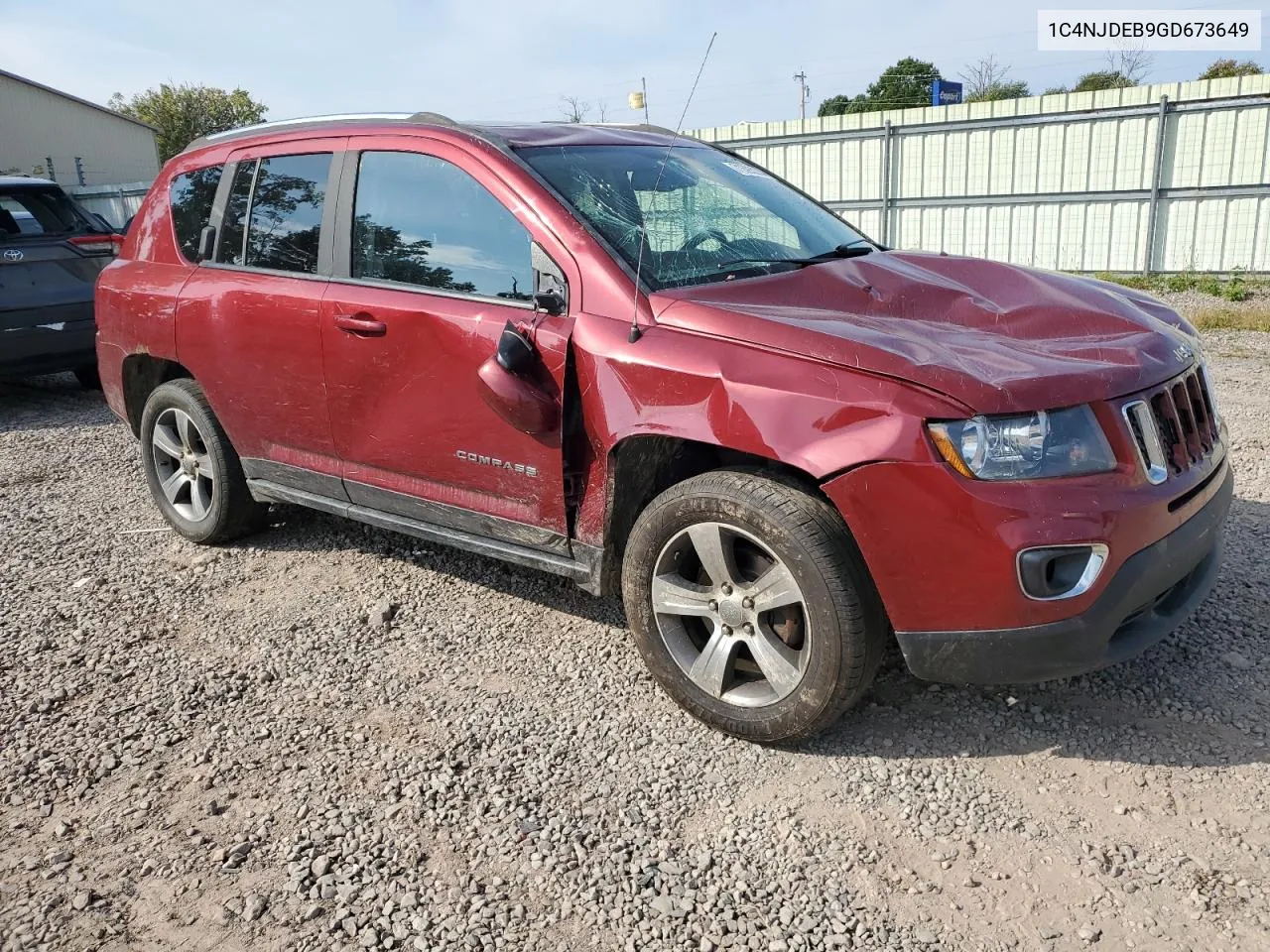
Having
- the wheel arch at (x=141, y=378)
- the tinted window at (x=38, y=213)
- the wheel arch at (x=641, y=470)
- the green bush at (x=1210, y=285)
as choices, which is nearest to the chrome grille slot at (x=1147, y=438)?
the wheel arch at (x=641, y=470)

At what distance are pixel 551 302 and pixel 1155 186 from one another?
42.8 feet

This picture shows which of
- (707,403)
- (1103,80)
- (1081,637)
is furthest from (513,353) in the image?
(1103,80)

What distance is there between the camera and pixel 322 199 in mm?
3998

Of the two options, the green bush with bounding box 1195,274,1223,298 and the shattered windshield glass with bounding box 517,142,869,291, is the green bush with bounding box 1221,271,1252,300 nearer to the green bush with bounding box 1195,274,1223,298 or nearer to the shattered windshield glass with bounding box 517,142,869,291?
the green bush with bounding box 1195,274,1223,298

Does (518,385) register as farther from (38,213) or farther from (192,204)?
(38,213)

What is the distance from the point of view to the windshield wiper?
357 cm

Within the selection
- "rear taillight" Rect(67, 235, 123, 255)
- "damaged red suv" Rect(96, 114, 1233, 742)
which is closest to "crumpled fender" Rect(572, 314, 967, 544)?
"damaged red suv" Rect(96, 114, 1233, 742)

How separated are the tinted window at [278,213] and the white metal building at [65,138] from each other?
105ft

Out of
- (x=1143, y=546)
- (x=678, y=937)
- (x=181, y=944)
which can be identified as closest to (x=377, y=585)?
(x=181, y=944)

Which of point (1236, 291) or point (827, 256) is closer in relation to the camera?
point (827, 256)

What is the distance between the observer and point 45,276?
789 centimetres

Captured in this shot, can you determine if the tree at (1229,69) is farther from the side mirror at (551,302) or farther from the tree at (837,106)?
the side mirror at (551,302)

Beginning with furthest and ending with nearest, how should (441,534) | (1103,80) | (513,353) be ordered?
(1103,80)
(441,534)
(513,353)

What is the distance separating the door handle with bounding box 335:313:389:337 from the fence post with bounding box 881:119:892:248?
13475mm
